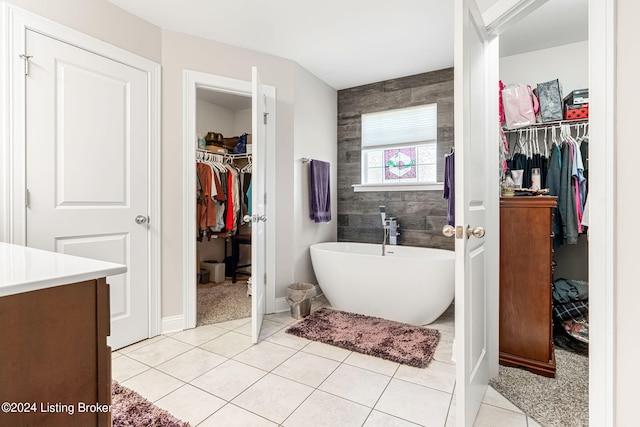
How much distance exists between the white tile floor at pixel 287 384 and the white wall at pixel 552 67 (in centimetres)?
239

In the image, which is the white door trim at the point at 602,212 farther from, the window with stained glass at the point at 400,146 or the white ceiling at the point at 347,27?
the window with stained glass at the point at 400,146

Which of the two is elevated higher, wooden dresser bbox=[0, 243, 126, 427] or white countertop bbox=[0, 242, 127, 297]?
white countertop bbox=[0, 242, 127, 297]

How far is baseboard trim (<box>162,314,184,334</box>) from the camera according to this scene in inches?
98.2

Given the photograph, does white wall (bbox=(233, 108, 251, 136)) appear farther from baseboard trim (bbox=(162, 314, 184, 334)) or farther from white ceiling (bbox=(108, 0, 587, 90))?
baseboard trim (bbox=(162, 314, 184, 334))

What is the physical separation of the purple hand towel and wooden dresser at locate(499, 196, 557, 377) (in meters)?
1.86

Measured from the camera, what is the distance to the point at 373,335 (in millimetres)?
2408

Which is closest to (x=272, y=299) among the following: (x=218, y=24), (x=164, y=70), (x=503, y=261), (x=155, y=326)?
(x=155, y=326)

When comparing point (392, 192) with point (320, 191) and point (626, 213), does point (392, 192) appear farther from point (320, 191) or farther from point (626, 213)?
point (626, 213)

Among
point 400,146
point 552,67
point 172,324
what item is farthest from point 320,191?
point 552,67

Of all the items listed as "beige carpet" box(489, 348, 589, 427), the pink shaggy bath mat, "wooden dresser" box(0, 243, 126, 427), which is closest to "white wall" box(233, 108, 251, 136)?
the pink shaggy bath mat

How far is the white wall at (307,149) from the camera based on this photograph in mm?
3168

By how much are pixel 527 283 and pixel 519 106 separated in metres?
1.53

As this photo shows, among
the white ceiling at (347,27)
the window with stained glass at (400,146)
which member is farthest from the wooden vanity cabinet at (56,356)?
the window with stained glass at (400,146)

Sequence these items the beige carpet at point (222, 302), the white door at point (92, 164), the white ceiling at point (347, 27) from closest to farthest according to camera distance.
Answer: the white door at point (92, 164), the white ceiling at point (347, 27), the beige carpet at point (222, 302)
